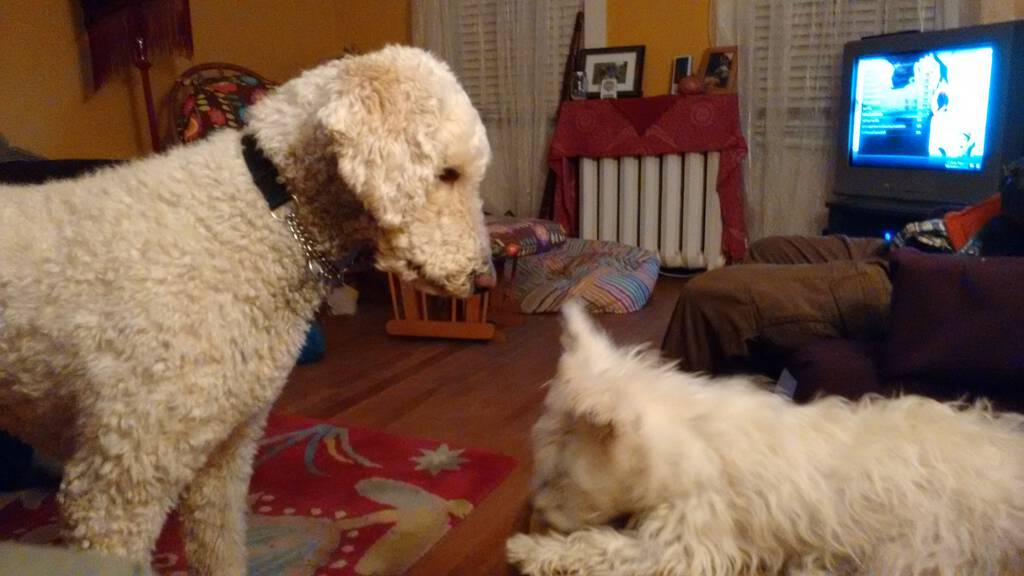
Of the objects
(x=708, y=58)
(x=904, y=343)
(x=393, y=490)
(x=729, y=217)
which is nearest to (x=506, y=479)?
(x=393, y=490)

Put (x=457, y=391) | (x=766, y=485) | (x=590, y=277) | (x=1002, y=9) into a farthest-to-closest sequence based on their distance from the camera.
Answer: (x=590, y=277) → (x=1002, y=9) → (x=457, y=391) → (x=766, y=485)

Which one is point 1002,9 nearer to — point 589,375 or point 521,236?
point 521,236

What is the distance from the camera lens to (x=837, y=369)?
141cm

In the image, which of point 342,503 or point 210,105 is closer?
point 342,503

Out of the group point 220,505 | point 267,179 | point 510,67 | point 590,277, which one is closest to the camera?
point 267,179

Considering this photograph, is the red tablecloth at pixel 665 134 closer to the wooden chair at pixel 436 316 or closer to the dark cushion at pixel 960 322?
the wooden chair at pixel 436 316

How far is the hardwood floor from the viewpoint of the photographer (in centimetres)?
182

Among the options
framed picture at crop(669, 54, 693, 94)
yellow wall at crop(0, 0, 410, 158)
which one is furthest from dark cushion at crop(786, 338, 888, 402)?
yellow wall at crop(0, 0, 410, 158)

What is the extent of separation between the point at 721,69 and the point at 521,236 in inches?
59.1

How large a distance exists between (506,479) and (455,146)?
1127 millimetres

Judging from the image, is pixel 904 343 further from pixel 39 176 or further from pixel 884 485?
pixel 39 176

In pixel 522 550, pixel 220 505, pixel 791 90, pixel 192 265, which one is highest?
pixel 791 90

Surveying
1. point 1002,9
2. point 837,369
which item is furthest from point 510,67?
point 837,369

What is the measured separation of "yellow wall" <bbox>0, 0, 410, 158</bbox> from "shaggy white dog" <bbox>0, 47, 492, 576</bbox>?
2645 mm
